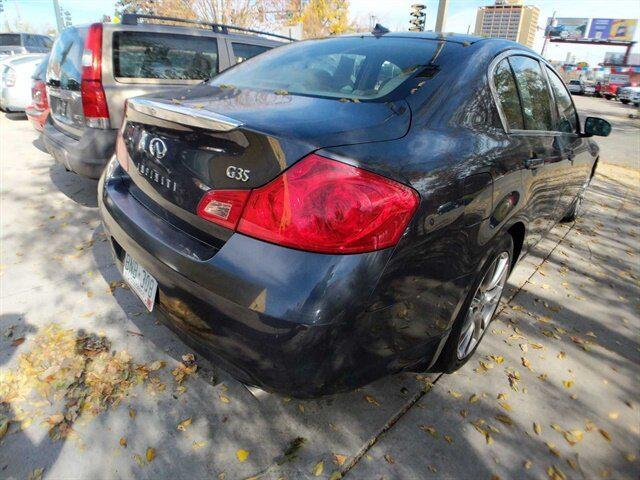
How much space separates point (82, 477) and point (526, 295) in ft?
10.1

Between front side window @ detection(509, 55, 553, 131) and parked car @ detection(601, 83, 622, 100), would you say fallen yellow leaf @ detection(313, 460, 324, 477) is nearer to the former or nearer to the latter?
front side window @ detection(509, 55, 553, 131)

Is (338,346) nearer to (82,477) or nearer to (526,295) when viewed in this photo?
(82,477)

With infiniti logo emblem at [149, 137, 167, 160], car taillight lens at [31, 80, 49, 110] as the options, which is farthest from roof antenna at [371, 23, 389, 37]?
car taillight lens at [31, 80, 49, 110]

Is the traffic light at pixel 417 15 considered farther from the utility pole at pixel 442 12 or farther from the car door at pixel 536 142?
the car door at pixel 536 142

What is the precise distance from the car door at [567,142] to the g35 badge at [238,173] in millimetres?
2459

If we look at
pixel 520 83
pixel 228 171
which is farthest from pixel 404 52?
pixel 228 171

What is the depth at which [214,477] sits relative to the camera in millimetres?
1721

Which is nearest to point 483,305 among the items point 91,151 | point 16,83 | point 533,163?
point 533,163

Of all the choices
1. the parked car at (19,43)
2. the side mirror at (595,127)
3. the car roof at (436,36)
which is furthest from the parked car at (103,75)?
the parked car at (19,43)

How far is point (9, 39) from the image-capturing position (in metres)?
16.2

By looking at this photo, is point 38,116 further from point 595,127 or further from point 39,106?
point 595,127

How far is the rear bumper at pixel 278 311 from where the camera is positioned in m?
1.38

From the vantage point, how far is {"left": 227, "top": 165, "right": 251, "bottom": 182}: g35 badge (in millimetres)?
1479

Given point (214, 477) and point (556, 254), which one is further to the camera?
point (556, 254)
